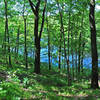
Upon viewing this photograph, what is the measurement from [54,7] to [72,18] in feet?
13.5

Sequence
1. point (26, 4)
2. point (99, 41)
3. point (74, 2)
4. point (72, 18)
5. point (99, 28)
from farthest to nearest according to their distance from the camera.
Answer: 1. point (99, 41)
2. point (99, 28)
3. point (26, 4)
4. point (72, 18)
5. point (74, 2)

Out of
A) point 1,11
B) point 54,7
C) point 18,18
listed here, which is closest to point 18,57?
point 54,7

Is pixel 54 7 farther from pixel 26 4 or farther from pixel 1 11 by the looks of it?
pixel 1 11

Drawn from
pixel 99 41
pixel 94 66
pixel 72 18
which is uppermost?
pixel 72 18

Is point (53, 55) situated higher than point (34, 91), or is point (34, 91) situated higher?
point (53, 55)

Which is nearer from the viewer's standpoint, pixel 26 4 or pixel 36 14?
pixel 36 14

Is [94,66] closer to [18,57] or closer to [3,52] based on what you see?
[18,57]

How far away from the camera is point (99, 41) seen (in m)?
21.8

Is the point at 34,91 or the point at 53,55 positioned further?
the point at 53,55

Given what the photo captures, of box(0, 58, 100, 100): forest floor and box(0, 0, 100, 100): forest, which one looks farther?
box(0, 0, 100, 100): forest

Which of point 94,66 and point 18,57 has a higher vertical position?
point 18,57

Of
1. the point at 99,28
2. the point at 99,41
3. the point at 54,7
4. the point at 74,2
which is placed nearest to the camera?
the point at 74,2

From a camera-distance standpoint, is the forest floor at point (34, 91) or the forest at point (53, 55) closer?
the forest floor at point (34, 91)

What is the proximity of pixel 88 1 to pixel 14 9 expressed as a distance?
11.4 m
